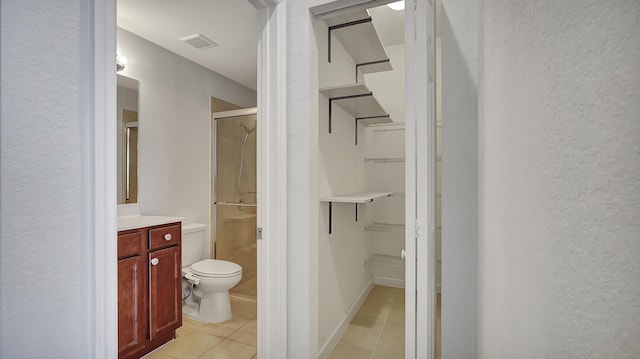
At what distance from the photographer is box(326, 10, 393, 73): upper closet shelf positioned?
182cm

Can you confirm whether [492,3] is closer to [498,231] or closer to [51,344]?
[498,231]

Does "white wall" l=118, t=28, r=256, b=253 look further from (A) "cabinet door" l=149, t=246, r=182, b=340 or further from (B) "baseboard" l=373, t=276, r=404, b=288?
(B) "baseboard" l=373, t=276, r=404, b=288

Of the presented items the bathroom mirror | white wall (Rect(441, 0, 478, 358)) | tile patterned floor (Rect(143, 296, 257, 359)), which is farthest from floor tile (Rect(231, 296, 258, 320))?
white wall (Rect(441, 0, 478, 358))

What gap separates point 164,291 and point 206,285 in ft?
1.27

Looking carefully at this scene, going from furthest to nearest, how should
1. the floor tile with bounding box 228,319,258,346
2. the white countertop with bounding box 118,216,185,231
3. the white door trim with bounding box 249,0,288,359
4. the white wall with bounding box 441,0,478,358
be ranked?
the floor tile with bounding box 228,319,258,346
the white countertop with bounding box 118,216,185,231
the white door trim with bounding box 249,0,288,359
the white wall with bounding box 441,0,478,358

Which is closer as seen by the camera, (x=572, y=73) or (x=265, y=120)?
(x=572, y=73)

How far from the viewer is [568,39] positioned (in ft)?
0.96

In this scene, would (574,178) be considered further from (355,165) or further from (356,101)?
(355,165)

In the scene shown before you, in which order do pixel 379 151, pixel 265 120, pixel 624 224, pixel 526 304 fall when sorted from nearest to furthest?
pixel 624 224
pixel 526 304
pixel 265 120
pixel 379 151

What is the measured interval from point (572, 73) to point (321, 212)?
1.59 m

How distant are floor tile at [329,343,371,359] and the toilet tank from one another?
63.5 inches

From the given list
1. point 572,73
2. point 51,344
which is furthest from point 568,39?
point 51,344

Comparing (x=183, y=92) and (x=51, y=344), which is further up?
(x=183, y=92)

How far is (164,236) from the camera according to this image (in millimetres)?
2129
